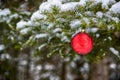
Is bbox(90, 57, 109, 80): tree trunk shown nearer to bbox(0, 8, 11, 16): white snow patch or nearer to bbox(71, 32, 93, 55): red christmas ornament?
bbox(0, 8, 11, 16): white snow patch

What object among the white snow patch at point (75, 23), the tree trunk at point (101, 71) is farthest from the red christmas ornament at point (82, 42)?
the tree trunk at point (101, 71)

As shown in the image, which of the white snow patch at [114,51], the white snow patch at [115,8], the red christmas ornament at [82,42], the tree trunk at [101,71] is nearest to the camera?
the white snow patch at [115,8]

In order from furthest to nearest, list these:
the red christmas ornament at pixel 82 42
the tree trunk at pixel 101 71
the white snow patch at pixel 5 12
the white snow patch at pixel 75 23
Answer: the tree trunk at pixel 101 71 < the white snow patch at pixel 5 12 < the white snow patch at pixel 75 23 < the red christmas ornament at pixel 82 42

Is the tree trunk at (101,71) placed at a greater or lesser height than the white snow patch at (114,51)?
lesser

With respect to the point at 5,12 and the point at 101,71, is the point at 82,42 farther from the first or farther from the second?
the point at 101,71

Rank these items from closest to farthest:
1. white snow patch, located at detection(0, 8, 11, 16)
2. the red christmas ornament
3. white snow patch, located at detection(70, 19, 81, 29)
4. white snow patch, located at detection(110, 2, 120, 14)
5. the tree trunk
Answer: white snow patch, located at detection(110, 2, 120, 14) < the red christmas ornament < white snow patch, located at detection(70, 19, 81, 29) < white snow patch, located at detection(0, 8, 11, 16) < the tree trunk

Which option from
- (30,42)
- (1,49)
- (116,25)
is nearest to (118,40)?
(30,42)

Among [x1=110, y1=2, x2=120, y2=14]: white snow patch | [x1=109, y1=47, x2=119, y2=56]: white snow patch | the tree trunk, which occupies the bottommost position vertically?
the tree trunk

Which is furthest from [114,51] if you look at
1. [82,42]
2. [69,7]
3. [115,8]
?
[69,7]

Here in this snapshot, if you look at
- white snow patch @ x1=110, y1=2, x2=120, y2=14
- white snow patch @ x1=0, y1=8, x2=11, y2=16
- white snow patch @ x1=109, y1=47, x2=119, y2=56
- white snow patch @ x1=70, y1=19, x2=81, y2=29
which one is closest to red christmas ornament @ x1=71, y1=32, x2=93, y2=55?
white snow patch @ x1=70, y1=19, x2=81, y2=29

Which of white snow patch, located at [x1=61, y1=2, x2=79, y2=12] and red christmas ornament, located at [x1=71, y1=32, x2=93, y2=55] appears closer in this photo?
white snow patch, located at [x1=61, y1=2, x2=79, y2=12]

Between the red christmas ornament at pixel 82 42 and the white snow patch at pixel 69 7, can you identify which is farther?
the red christmas ornament at pixel 82 42

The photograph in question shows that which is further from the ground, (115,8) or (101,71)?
(115,8)

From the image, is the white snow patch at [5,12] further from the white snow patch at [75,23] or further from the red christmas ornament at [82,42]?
the red christmas ornament at [82,42]
